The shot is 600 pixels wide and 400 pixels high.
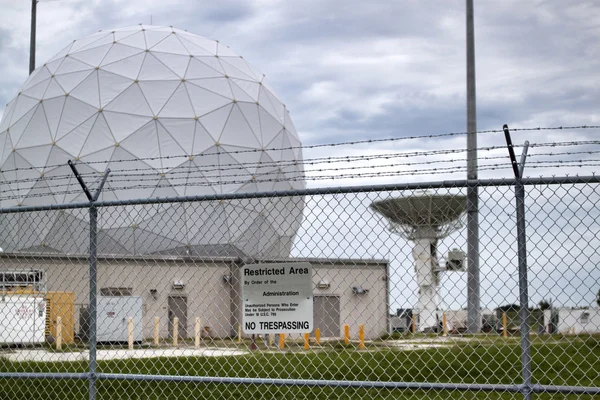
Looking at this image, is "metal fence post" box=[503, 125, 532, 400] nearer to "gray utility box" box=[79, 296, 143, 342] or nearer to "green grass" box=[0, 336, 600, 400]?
"green grass" box=[0, 336, 600, 400]

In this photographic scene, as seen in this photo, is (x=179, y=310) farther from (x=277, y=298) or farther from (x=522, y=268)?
(x=522, y=268)

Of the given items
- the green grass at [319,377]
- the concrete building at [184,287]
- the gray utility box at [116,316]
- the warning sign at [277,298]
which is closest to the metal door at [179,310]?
the concrete building at [184,287]

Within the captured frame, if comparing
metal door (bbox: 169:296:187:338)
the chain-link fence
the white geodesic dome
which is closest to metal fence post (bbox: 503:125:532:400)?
the chain-link fence

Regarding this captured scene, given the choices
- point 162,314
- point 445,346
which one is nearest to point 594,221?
point 445,346

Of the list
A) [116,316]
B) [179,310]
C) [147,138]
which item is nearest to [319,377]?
[116,316]

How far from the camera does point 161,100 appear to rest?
34156 mm

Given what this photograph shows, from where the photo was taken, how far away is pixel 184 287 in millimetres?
30203

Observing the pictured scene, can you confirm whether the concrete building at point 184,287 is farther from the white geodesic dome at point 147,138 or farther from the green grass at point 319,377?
the green grass at point 319,377

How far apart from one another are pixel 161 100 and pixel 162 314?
9950 mm

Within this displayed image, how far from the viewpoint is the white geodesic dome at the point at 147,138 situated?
32.6 m

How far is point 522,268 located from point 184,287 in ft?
82.9

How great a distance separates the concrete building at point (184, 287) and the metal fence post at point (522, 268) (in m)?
20.1

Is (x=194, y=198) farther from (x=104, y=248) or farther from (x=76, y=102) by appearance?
(x=76, y=102)

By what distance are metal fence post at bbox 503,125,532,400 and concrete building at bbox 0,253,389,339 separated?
20.1 meters
